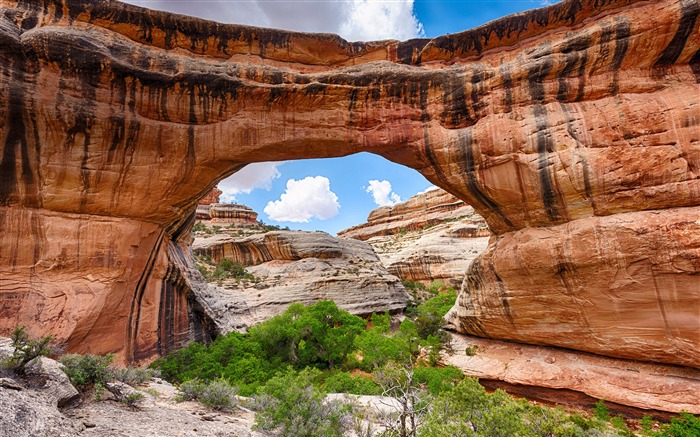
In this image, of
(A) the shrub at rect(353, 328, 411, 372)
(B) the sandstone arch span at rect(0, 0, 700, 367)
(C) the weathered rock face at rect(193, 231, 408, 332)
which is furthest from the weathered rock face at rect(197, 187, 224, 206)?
(A) the shrub at rect(353, 328, 411, 372)

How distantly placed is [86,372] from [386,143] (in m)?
11.0

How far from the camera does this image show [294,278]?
77.8ft

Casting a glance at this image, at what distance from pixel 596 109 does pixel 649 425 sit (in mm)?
9826

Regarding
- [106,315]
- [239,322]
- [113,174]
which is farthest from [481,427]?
[239,322]

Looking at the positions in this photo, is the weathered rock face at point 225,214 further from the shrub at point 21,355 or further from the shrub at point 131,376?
the shrub at point 21,355

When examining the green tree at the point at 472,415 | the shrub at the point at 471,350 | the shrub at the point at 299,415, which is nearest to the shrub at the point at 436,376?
the shrub at the point at 471,350

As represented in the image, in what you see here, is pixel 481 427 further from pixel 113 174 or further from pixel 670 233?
pixel 113 174

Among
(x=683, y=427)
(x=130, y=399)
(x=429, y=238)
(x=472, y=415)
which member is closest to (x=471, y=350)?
(x=683, y=427)

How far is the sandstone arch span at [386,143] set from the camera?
933cm

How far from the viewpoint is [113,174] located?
10586 mm

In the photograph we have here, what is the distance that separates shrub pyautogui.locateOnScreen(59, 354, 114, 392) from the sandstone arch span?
3855 mm

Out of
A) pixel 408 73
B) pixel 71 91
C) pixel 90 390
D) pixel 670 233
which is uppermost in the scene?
pixel 408 73

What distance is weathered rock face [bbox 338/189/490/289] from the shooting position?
1318 inches

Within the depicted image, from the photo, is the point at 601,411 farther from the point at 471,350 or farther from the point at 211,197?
the point at 211,197
